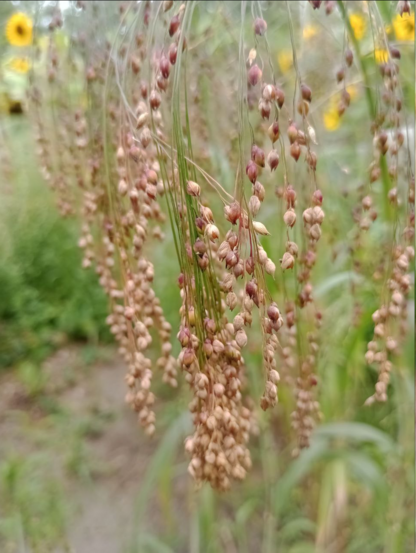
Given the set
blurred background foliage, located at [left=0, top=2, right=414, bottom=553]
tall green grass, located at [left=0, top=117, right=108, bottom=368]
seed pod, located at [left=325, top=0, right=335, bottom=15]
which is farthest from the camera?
tall green grass, located at [left=0, top=117, right=108, bottom=368]

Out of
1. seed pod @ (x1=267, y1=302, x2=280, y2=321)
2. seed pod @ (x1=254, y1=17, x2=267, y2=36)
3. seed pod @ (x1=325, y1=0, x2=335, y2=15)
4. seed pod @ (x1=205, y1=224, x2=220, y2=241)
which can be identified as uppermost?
seed pod @ (x1=325, y1=0, x2=335, y2=15)

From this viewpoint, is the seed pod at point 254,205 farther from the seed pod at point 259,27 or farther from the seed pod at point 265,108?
the seed pod at point 259,27

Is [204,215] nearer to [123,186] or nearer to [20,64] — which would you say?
[123,186]

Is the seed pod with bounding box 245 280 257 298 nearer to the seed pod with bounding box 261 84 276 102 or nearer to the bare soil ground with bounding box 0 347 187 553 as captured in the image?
the seed pod with bounding box 261 84 276 102

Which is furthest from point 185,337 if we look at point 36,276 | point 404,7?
point 36,276

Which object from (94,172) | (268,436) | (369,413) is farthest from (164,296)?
(94,172)

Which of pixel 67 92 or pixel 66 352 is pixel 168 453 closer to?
pixel 67 92

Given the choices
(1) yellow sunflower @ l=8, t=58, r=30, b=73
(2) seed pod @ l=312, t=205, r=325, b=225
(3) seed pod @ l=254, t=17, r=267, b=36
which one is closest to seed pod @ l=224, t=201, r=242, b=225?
(2) seed pod @ l=312, t=205, r=325, b=225
